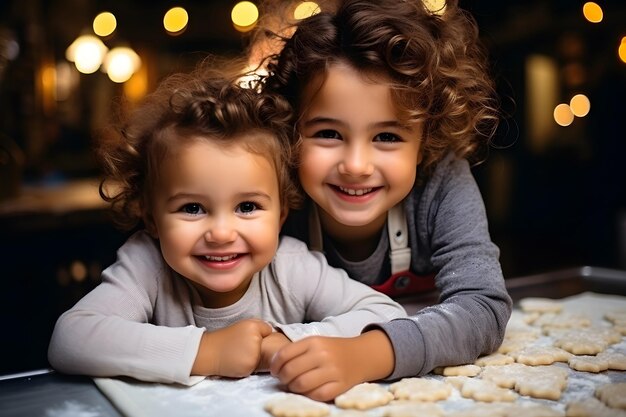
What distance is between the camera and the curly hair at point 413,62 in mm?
1227

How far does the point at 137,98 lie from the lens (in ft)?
8.04

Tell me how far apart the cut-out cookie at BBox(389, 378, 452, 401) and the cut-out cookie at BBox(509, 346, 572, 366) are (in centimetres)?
18

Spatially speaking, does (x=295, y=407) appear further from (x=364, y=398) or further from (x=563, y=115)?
(x=563, y=115)

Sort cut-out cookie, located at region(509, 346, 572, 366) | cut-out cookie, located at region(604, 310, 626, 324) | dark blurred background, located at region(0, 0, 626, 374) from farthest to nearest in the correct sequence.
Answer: dark blurred background, located at region(0, 0, 626, 374)
cut-out cookie, located at region(604, 310, 626, 324)
cut-out cookie, located at region(509, 346, 572, 366)

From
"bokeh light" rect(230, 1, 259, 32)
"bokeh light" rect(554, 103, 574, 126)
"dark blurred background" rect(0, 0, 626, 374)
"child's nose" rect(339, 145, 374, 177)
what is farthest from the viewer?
"bokeh light" rect(554, 103, 574, 126)

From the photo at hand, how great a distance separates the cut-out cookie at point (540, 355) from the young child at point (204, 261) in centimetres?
21

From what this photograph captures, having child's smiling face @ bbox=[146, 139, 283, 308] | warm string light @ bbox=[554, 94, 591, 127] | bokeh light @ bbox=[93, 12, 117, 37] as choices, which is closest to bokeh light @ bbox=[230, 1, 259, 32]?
bokeh light @ bbox=[93, 12, 117, 37]

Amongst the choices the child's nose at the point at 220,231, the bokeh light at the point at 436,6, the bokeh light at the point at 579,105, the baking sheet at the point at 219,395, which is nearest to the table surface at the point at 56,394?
the baking sheet at the point at 219,395

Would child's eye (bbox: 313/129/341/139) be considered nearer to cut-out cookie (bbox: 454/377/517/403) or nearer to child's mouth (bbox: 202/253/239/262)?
child's mouth (bbox: 202/253/239/262)

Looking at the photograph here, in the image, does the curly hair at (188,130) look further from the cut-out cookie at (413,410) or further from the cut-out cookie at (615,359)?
the cut-out cookie at (615,359)

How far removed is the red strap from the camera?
1.40 meters

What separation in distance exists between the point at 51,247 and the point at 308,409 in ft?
7.95

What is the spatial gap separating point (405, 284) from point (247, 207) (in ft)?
1.47

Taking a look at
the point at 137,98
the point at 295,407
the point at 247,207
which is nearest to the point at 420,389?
the point at 295,407
